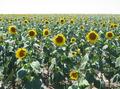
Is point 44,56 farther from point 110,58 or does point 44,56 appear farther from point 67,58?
point 110,58

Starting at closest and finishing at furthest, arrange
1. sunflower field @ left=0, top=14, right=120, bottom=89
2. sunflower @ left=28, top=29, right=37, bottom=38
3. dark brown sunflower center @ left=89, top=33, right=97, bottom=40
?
sunflower field @ left=0, top=14, right=120, bottom=89
dark brown sunflower center @ left=89, top=33, right=97, bottom=40
sunflower @ left=28, top=29, right=37, bottom=38

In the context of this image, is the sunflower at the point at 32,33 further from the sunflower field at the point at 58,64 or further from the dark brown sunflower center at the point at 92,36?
the dark brown sunflower center at the point at 92,36

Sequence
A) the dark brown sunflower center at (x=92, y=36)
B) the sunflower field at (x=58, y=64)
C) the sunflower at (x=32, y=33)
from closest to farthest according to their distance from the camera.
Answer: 1. the sunflower field at (x=58, y=64)
2. the dark brown sunflower center at (x=92, y=36)
3. the sunflower at (x=32, y=33)

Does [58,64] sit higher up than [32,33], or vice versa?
[32,33]

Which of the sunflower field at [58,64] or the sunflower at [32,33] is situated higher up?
the sunflower at [32,33]

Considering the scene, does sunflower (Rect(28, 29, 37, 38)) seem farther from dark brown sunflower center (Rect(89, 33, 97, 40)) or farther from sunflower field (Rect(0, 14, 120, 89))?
dark brown sunflower center (Rect(89, 33, 97, 40))

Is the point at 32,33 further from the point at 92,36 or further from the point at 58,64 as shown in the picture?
the point at 58,64

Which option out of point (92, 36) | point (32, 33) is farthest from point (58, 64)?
point (32, 33)

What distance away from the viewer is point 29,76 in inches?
302

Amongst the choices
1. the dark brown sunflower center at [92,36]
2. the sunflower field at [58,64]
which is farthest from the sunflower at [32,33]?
the dark brown sunflower center at [92,36]

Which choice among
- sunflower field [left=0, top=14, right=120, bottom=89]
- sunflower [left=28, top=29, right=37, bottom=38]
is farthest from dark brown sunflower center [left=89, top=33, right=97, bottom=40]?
sunflower [left=28, top=29, right=37, bottom=38]

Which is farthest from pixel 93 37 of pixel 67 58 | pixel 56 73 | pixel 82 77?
pixel 82 77

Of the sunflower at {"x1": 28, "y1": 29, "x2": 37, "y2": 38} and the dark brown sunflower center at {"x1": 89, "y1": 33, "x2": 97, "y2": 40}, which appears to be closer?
the dark brown sunflower center at {"x1": 89, "y1": 33, "x2": 97, "y2": 40}

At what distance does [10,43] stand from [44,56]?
1.09 metres
